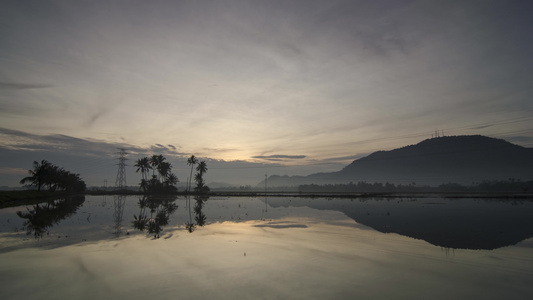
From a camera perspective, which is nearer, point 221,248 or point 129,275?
point 129,275

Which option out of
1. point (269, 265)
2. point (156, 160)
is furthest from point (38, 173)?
point (269, 265)

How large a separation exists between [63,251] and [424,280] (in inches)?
723

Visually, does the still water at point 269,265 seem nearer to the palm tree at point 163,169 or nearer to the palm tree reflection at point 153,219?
the palm tree reflection at point 153,219

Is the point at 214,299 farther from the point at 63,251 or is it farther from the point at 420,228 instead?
the point at 420,228

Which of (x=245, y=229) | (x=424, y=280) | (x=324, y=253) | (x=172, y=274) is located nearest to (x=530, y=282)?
(x=424, y=280)

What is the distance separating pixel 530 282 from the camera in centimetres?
1040

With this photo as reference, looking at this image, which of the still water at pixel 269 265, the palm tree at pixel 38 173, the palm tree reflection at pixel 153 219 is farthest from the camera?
the palm tree at pixel 38 173

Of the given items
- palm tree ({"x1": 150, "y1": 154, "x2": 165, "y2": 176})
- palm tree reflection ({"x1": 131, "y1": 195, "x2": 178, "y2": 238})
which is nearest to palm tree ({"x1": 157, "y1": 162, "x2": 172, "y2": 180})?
palm tree ({"x1": 150, "y1": 154, "x2": 165, "y2": 176})

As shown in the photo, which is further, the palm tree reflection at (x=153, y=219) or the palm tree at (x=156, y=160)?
the palm tree at (x=156, y=160)

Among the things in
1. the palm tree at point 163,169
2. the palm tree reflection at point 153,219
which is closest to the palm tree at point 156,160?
→ the palm tree at point 163,169

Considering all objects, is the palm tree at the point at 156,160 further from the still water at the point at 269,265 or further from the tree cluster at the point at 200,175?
the still water at the point at 269,265

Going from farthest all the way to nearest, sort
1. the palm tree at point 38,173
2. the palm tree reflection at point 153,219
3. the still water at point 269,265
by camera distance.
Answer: the palm tree at point 38,173 → the palm tree reflection at point 153,219 → the still water at point 269,265

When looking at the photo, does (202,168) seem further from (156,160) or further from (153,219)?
(153,219)

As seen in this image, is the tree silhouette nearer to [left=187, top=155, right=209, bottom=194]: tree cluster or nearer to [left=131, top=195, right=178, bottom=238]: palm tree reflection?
[left=187, top=155, right=209, bottom=194]: tree cluster
